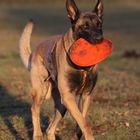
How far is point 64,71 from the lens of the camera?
834 centimetres

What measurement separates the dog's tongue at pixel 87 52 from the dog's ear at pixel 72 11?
336 millimetres

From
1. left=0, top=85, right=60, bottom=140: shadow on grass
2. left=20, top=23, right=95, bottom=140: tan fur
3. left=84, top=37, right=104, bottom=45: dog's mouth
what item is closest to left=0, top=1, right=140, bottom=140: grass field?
left=0, top=85, right=60, bottom=140: shadow on grass

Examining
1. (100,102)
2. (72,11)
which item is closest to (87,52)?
(72,11)

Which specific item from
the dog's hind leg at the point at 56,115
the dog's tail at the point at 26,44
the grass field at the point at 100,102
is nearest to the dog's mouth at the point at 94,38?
the dog's hind leg at the point at 56,115

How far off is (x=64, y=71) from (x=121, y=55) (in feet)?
45.8

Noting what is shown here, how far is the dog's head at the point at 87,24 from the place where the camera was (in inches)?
312

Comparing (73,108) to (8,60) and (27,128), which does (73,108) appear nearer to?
(27,128)

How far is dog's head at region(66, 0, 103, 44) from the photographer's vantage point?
793cm

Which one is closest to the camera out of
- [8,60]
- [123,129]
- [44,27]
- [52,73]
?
[52,73]

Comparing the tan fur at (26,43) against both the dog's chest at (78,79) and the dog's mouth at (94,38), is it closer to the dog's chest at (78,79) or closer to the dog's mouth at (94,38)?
the dog's chest at (78,79)

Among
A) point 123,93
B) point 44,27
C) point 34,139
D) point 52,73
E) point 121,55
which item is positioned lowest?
point 44,27

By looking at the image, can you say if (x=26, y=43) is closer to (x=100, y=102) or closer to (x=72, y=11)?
(x=72, y=11)

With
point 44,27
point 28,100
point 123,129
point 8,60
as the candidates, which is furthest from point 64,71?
point 44,27

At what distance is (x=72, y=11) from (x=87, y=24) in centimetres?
36
